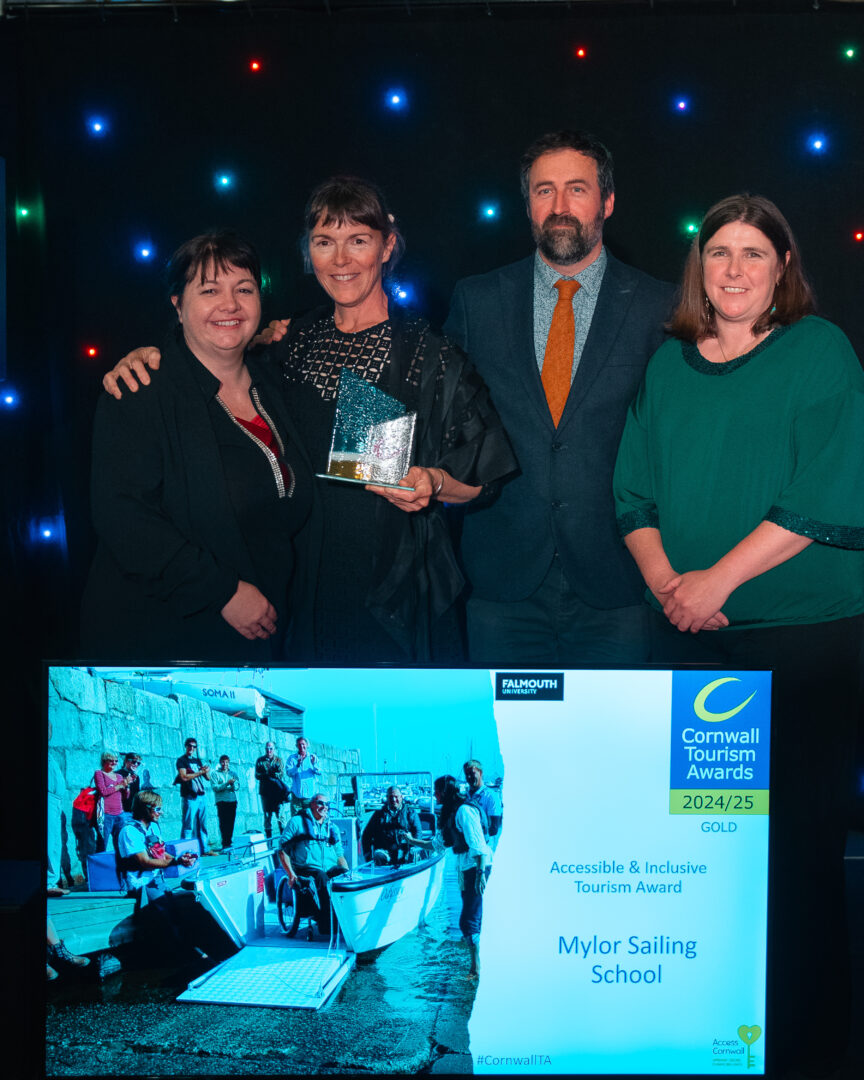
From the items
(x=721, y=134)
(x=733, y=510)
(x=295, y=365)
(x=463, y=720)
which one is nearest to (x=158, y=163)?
(x=295, y=365)

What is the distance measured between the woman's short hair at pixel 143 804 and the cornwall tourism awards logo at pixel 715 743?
783 millimetres

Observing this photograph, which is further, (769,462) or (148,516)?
(148,516)

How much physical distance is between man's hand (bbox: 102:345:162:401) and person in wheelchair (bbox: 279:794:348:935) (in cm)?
160

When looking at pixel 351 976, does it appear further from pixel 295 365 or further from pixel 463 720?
pixel 295 365

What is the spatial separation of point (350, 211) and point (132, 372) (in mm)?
765

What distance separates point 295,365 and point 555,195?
0.88m

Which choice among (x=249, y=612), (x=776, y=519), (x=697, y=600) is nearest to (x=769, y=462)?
(x=776, y=519)

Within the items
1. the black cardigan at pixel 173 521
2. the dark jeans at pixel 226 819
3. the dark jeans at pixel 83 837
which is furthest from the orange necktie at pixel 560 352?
the dark jeans at pixel 83 837

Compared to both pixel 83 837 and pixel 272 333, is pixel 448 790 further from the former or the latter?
pixel 272 333

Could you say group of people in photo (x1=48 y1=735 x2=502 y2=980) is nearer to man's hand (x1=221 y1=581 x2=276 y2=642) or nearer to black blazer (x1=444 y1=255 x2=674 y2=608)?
man's hand (x1=221 y1=581 x2=276 y2=642)


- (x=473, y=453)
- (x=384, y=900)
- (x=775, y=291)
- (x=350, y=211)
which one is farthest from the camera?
(x=350, y=211)

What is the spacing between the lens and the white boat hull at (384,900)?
1593mm

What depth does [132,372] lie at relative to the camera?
9.48 feet

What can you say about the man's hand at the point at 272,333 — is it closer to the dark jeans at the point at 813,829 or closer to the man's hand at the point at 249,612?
the man's hand at the point at 249,612
